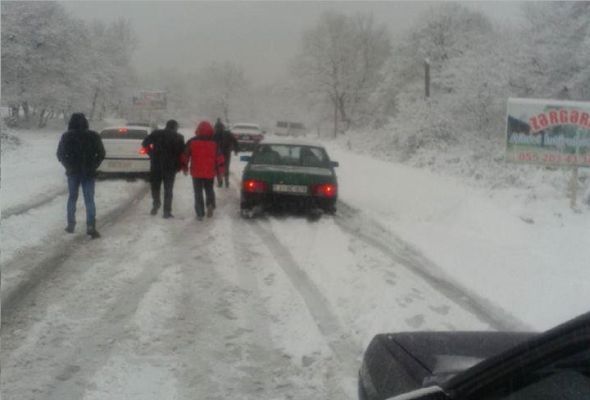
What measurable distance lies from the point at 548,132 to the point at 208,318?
868 cm

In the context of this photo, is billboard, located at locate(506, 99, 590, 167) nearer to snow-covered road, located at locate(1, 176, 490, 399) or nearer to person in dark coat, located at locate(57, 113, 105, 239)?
snow-covered road, located at locate(1, 176, 490, 399)

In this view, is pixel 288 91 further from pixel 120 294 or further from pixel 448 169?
pixel 120 294

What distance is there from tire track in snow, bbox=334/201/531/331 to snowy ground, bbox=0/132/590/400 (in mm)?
29

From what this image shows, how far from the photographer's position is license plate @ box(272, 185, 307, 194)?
10.3 metres

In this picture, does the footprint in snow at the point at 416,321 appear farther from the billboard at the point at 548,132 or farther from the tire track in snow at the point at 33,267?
the billboard at the point at 548,132

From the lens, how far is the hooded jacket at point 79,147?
8664 millimetres

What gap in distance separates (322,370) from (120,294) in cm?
257

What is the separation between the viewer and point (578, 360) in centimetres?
149

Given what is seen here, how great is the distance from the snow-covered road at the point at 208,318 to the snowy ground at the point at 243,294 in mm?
16

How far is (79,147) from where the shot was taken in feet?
28.4

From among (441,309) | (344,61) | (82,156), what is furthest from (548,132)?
(344,61)

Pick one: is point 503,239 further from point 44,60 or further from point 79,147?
point 44,60

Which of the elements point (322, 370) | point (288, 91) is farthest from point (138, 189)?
point (288, 91)

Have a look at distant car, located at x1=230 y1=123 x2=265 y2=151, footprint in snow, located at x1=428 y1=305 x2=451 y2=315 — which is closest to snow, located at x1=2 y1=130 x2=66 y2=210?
footprint in snow, located at x1=428 y1=305 x2=451 y2=315
